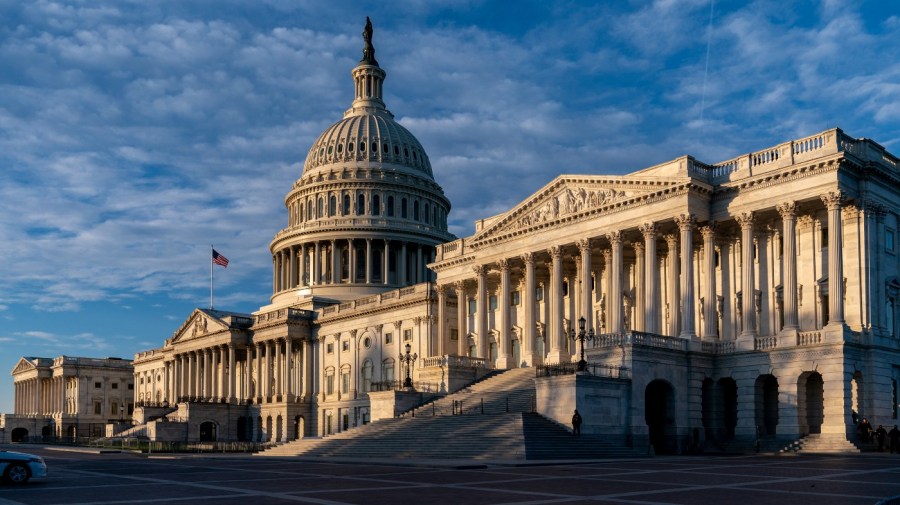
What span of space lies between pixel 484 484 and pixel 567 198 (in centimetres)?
4291

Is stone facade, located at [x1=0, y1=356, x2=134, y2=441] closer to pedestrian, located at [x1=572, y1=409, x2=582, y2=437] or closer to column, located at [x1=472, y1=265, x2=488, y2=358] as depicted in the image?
column, located at [x1=472, y1=265, x2=488, y2=358]

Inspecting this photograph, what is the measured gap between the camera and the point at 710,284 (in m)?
63.4

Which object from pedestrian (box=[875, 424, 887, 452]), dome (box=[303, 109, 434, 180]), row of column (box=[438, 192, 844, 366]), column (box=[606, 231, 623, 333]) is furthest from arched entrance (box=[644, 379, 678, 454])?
dome (box=[303, 109, 434, 180])

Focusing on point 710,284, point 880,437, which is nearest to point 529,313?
point 710,284

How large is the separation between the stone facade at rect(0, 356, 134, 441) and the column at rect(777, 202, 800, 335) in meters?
131

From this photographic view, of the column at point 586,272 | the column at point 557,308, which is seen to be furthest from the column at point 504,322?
the column at point 586,272

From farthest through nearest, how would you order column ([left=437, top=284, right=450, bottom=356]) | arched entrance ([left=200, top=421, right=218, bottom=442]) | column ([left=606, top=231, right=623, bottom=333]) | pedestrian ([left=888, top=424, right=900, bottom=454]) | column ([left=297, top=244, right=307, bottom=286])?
column ([left=297, top=244, right=307, bottom=286]), arched entrance ([left=200, top=421, right=218, bottom=442]), column ([left=437, top=284, right=450, bottom=356]), column ([left=606, top=231, right=623, bottom=333]), pedestrian ([left=888, top=424, right=900, bottom=454])

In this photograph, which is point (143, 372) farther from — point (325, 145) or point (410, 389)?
point (410, 389)

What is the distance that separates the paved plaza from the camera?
25.0 metres

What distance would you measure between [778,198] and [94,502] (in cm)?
4511

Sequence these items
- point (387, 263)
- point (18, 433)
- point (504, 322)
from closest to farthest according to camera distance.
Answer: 1. point (504, 322)
2. point (387, 263)
3. point (18, 433)

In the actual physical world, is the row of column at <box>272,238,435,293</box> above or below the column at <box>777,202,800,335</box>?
above

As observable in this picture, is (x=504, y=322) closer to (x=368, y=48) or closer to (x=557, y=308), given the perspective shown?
(x=557, y=308)

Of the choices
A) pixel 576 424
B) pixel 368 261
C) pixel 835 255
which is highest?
pixel 368 261
